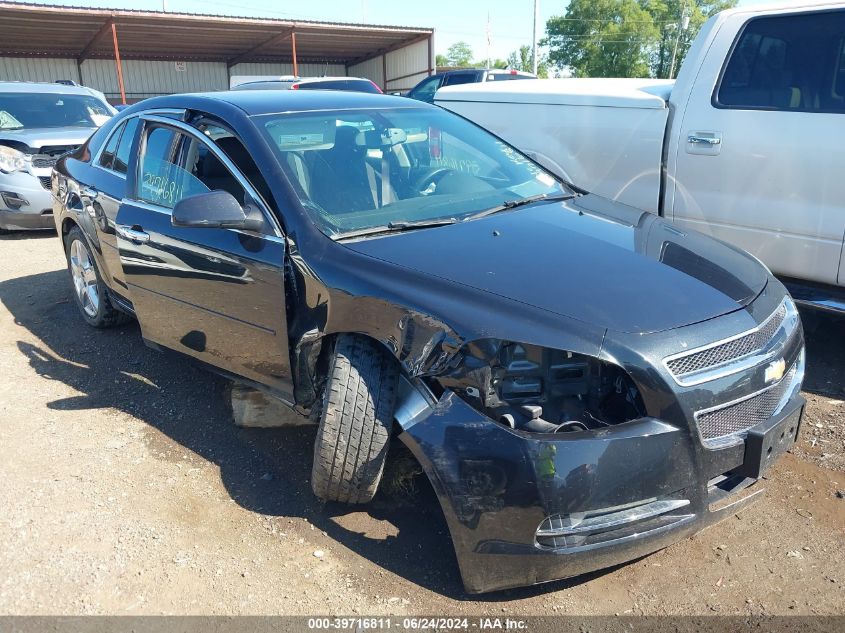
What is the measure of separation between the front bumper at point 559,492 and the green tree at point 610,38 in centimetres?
5517

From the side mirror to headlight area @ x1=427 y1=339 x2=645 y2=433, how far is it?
3.95ft

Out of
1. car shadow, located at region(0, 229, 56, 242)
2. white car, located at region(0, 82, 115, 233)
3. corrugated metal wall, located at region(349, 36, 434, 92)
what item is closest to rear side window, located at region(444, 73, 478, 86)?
white car, located at region(0, 82, 115, 233)

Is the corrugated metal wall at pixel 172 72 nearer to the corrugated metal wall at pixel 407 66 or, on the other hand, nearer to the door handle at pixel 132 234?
the corrugated metal wall at pixel 407 66

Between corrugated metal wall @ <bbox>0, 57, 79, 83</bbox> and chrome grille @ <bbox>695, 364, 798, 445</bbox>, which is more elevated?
corrugated metal wall @ <bbox>0, 57, 79, 83</bbox>

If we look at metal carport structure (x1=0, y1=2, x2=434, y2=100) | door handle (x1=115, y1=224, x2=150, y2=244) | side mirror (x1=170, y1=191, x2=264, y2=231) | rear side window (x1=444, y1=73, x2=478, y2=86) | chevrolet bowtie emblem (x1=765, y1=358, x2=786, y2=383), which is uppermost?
metal carport structure (x1=0, y1=2, x2=434, y2=100)

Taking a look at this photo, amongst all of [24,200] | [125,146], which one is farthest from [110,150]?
[24,200]

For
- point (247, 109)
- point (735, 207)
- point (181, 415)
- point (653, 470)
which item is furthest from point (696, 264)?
point (181, 415)

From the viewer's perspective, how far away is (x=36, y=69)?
2736cm

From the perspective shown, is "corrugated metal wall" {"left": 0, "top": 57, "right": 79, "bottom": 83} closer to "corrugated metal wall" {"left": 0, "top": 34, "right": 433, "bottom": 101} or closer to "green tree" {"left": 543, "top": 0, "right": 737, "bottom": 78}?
"corrugated metal wall" {"left": 0, "top": 34, "right": 433, "bottom": 101}

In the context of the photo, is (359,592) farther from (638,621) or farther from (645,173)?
(645,173)

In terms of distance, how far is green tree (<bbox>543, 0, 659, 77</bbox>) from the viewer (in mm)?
53938

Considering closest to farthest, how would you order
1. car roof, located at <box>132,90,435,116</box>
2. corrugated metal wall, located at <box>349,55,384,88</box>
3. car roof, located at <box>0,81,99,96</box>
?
car roof, located at <box>132,90,435,116</box>, car roof, located at <box>0,81,99,96</box>, corrugated metal wall, located at <box>349,55,384,88</box>

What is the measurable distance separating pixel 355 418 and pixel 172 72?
3176cm

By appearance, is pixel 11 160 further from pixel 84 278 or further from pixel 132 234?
pixel 132 234
